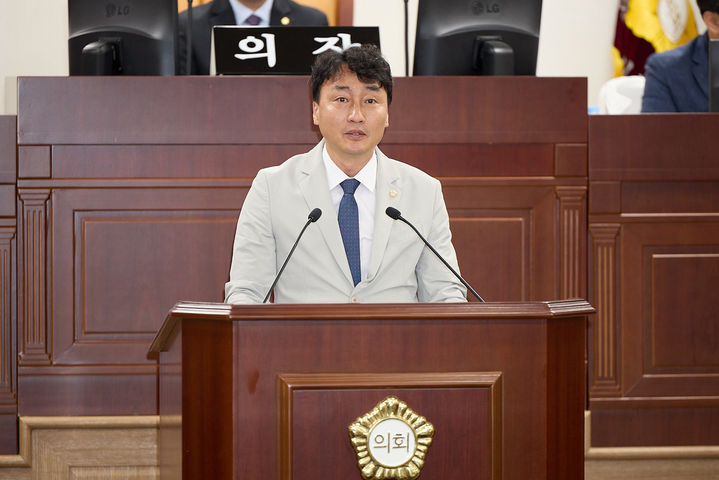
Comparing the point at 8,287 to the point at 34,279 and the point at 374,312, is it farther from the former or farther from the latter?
the point at 374,312

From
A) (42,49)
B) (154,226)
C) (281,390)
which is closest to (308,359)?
(281,390)

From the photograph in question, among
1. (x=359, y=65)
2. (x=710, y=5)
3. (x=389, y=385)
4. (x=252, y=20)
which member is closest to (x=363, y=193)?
(x=359, y=65)

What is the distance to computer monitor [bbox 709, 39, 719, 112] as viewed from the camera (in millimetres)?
2852

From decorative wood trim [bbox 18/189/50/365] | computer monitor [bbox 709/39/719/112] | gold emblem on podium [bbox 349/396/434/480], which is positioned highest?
computer monitor [bbox 709/39/719/112]

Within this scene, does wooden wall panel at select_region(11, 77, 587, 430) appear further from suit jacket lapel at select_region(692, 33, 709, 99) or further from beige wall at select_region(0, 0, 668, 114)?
beige wall at select_region(0, 0, 668, 114)

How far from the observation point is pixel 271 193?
6.95ft

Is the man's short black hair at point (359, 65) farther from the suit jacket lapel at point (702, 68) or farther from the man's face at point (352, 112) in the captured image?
the suit jacket lapel at point (702, 68)

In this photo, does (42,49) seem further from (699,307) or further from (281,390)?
(281,390)

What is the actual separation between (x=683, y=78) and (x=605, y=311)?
1082mm

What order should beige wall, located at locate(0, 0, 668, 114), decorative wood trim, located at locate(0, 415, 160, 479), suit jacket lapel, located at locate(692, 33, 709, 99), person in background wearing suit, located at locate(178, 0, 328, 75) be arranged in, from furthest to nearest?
1. beige wall, located at locate(0, 0, 668, 114)
2. suit jacket lapel, located at locate(692, 33, 709, 99)
3. person in background wearing suit, located at locate(178, 0, 328, 75)
4. decorative wood trim, located at locate(0, 415, 160, 479)

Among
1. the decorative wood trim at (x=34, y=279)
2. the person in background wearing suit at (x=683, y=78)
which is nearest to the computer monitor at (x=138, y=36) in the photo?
the decorative wood trim at (x=34, y=279)

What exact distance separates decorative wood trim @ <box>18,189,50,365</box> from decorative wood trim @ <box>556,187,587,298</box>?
1484 mm

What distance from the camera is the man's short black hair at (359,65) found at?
6.81 ft

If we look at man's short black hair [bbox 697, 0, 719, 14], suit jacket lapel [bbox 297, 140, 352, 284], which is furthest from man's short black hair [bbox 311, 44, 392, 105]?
man's short black hair [bbox 697, 0, 719, 14]
